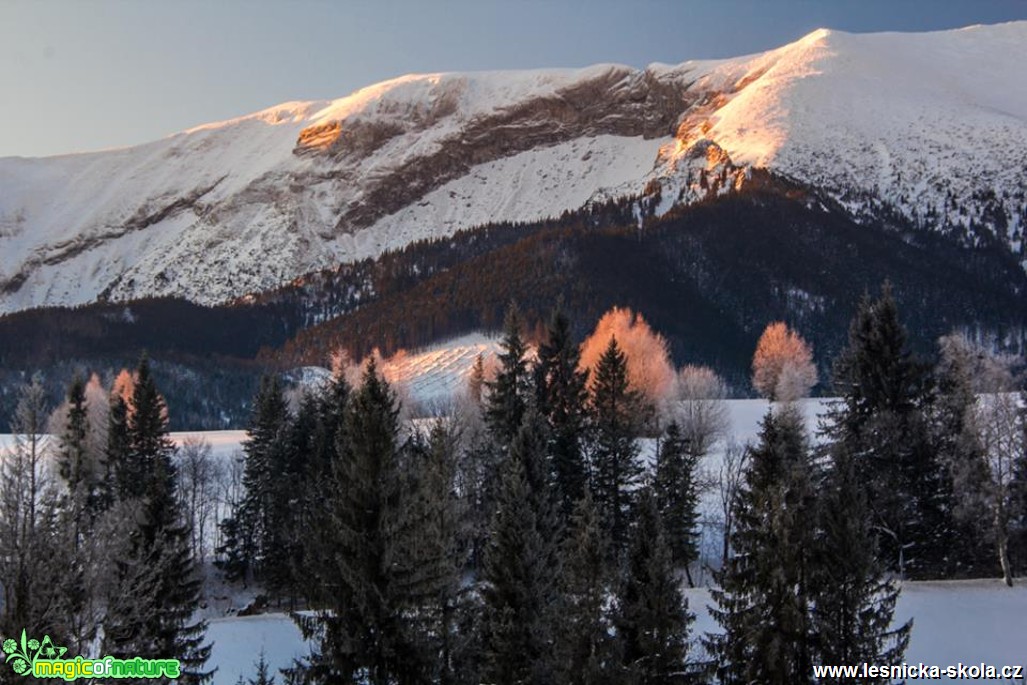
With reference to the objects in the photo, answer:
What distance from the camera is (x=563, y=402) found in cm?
4641

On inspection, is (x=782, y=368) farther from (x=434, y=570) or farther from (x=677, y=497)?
(x=434, y=570)

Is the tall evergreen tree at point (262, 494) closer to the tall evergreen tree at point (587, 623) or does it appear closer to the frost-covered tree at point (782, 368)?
the tall evergreen tree at point (587, 623)

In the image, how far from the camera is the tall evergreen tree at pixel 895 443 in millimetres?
35344

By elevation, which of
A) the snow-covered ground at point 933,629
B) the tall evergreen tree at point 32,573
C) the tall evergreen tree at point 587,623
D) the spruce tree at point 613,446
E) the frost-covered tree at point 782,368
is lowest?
the snow-covered ground at point 933,629

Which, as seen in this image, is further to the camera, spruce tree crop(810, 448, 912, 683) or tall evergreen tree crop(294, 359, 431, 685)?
spruce tree crop(810, 448, 912, 683)

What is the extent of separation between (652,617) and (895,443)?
63.4 ft

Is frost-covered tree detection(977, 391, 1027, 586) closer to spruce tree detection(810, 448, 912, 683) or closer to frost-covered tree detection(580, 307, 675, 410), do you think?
spruce tree detection(810, 448, 912, 683)

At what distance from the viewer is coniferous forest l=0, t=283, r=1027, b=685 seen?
63.8 feet

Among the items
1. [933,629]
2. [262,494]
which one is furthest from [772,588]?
[262,494]

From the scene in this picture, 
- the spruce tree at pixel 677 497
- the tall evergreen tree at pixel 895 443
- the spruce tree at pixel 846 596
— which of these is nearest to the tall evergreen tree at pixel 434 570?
the spruce tree at pixel 846 596

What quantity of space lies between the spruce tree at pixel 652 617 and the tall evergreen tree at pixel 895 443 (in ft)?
54.9

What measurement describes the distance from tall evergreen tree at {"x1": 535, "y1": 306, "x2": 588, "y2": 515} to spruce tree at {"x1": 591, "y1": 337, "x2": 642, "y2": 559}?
0.92 m

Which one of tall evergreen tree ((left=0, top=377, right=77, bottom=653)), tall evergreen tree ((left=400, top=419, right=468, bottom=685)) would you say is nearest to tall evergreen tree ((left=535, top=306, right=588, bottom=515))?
tall evergreen tree ((left=400, top=419, right=468, bottom=685))

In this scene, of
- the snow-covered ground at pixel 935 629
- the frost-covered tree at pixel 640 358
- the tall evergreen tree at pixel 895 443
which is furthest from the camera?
the frost-covered tree at pixel 640 358
